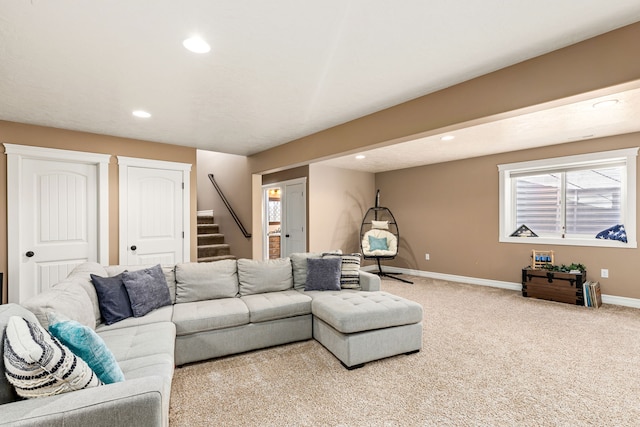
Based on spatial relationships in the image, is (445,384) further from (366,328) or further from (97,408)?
(97,408)

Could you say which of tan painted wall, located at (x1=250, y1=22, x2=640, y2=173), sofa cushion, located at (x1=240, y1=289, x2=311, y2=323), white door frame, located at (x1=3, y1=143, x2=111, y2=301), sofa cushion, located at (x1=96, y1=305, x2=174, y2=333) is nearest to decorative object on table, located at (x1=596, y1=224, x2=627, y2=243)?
tan painted wall, located at (x1=250, y1=22, x2=640, y2=173)

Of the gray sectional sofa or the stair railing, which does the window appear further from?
the stair railing

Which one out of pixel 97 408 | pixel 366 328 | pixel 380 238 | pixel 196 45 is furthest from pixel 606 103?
pixel 97 408

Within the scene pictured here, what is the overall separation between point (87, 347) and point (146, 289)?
1.37 meters

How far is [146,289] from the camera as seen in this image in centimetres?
267

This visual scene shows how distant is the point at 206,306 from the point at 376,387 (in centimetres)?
161

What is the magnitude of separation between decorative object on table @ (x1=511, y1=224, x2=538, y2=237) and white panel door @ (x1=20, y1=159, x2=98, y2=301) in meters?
6.34

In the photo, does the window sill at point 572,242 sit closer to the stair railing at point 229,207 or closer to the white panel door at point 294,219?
the white panel door at point 294,219

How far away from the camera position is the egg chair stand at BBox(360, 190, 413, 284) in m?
6.06

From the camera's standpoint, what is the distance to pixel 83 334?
140 cm

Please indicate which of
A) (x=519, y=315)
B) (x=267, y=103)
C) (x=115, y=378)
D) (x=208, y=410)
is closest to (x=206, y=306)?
(x=208, y=410)

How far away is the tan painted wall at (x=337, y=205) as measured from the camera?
604 cm

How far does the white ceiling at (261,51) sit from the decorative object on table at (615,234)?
2.17 metres

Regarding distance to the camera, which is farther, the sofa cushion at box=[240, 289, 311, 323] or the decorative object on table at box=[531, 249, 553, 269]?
the decorative object on table at box=[531, 249, 553, 269]
